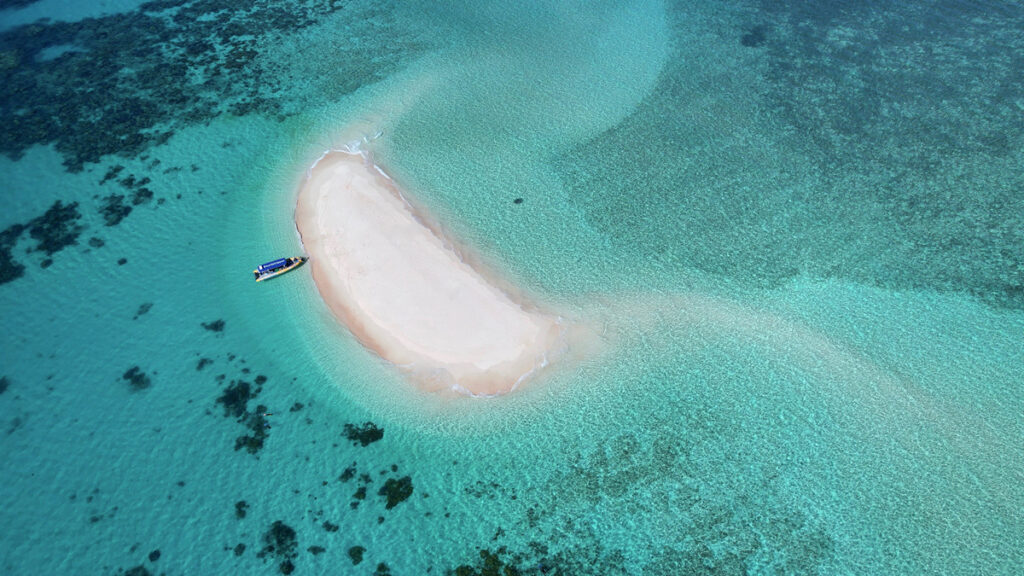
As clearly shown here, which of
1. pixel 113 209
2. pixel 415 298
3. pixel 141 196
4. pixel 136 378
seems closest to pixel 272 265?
pixel 136 378

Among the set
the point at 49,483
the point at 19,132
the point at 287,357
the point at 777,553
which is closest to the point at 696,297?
the point at 777,553

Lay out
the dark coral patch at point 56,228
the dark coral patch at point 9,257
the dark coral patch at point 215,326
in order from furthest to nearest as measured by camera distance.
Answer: the dark coral patch at point 56,228 < the dark coral patch at point 9,257 < the dark coral patch at point 215,326

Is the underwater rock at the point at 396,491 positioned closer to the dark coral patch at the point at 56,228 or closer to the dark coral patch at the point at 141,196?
the dark coral patch at the point at 56,228

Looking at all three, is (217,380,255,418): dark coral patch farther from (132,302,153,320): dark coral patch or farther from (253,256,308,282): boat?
(132,302,153,320): dark coral patch

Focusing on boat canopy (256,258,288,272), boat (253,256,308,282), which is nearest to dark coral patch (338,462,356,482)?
boat (253,256,308,282)

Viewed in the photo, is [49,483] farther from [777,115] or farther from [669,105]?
[777,115]

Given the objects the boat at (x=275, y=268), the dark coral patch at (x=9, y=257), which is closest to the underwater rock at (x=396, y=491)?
the boat at (x=275, y=268)
